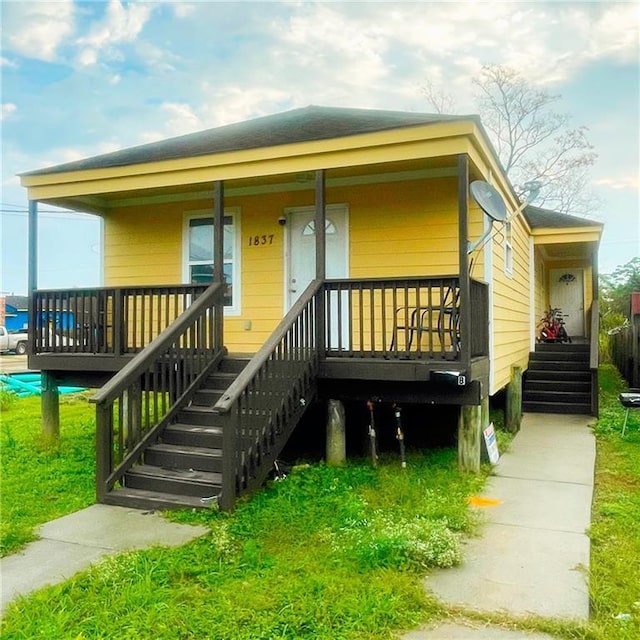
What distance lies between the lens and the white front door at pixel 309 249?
24.0 feet

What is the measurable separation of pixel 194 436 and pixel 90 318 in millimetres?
2414

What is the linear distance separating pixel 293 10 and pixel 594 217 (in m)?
19.9

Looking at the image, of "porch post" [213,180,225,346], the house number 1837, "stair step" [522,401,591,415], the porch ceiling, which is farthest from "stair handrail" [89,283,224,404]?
the porch ceiling

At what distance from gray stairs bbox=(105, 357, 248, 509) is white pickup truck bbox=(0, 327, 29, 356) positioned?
86.2 feet

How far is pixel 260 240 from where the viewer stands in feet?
25.6

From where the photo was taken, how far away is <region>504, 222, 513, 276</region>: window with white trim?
323 inches

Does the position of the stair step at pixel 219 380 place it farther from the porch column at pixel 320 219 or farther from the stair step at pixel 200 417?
the porch column at pixel 320 219

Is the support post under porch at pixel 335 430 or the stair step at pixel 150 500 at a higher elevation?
the support post under porch at pixel 335 430

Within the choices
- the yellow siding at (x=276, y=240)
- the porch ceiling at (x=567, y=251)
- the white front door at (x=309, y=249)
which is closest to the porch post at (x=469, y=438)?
the yellow siding at (x=276, y=240)

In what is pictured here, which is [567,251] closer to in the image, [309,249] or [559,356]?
[559,356]

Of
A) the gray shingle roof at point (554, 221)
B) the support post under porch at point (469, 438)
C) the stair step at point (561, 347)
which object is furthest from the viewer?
the stair step at point (561, 347)

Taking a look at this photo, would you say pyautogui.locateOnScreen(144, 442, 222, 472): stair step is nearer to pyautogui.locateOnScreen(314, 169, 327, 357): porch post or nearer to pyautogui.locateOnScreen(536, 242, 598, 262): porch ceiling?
pyautogui.locateOnScreen(314, 169, 327, 357): porch post

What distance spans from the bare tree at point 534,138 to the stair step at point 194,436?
2074 cm

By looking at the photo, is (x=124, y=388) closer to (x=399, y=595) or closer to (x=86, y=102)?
(x=399, y=595)
